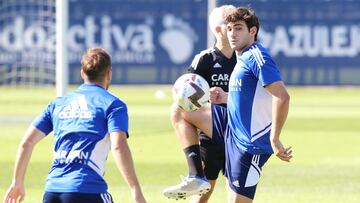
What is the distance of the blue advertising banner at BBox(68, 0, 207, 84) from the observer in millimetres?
39562

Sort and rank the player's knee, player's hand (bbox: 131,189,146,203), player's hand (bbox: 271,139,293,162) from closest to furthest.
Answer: player's hand (bbox: 131,189,146,203) → player's hand (bbox: 271,139,293,162) → the player's knee

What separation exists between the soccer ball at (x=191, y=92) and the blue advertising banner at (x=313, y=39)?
28786 mm

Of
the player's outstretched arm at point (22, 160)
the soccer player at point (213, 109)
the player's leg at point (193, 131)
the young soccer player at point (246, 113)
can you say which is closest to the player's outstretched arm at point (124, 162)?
the player's outstretched arm at point (22, 160)

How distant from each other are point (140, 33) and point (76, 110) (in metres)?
32.1

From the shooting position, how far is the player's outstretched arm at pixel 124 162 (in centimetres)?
742

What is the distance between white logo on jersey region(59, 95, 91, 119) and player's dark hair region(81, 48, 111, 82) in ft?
0.55

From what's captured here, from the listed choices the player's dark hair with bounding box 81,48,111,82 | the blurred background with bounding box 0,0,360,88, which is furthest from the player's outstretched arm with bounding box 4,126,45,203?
the blurred background with bounding box 0,0,360,88

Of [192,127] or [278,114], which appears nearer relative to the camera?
[278,114]

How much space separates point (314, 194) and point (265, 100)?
176 inches

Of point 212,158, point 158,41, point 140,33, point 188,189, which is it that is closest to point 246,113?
point 188,189

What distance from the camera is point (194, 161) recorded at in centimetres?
1079

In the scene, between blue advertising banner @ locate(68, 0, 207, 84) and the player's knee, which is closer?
the player's knee

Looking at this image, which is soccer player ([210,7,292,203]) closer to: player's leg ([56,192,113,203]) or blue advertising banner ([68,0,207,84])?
player's leg ([56,192,113,203])

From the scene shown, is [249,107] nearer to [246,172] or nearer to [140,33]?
[246,172]
